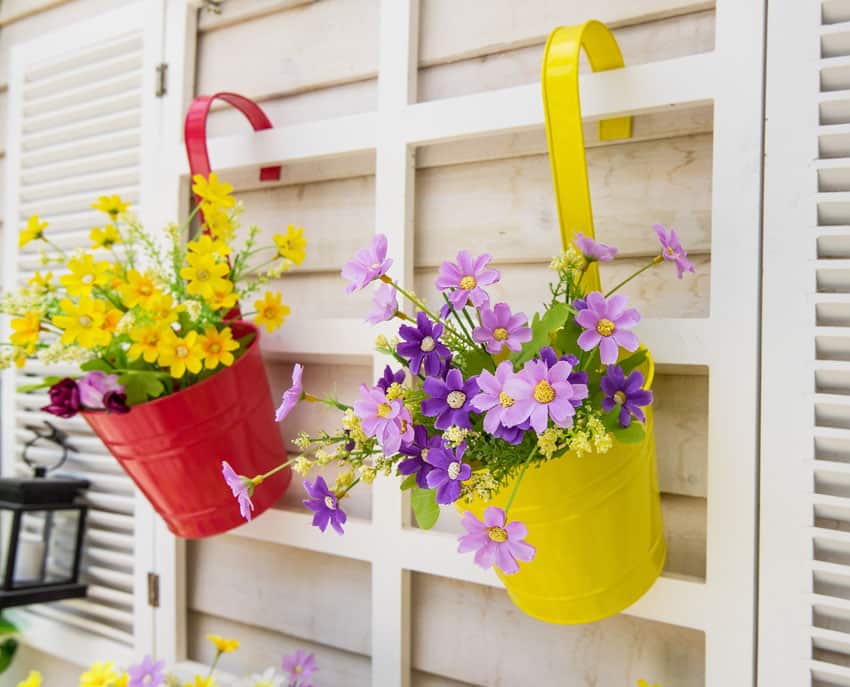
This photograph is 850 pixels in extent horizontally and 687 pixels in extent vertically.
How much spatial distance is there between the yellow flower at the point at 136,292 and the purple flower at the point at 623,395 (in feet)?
2.12

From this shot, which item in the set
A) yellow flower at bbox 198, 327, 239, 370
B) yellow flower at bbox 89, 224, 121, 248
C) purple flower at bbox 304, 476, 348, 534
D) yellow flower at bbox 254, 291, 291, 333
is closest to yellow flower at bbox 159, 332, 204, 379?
yellow flower at bbox 198, 327, 239, 370

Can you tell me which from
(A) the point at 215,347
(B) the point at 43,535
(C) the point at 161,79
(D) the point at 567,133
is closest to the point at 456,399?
(D) the point at 567,133

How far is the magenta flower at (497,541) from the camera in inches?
27.9

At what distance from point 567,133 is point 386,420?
15.6 inches

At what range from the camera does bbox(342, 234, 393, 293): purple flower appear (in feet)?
2.66

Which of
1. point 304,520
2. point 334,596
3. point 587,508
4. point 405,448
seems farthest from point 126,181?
point 587,508

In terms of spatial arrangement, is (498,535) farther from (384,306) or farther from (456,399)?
(384,306)

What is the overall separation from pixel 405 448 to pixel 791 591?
49cm

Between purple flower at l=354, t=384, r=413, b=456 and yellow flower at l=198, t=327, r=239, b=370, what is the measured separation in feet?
1.31

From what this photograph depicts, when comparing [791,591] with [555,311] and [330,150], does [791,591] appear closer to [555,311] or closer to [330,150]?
[555,311]

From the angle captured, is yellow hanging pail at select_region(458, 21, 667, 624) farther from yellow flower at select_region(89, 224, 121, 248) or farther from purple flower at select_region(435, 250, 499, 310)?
yellow flower at select_region(89, 224, 121, 248)

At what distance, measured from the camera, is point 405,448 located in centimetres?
75

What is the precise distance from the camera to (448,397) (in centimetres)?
74

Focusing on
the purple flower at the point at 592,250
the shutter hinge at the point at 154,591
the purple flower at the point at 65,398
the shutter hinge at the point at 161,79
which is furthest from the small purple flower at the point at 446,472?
the shutter hinge at the point at 161,79
